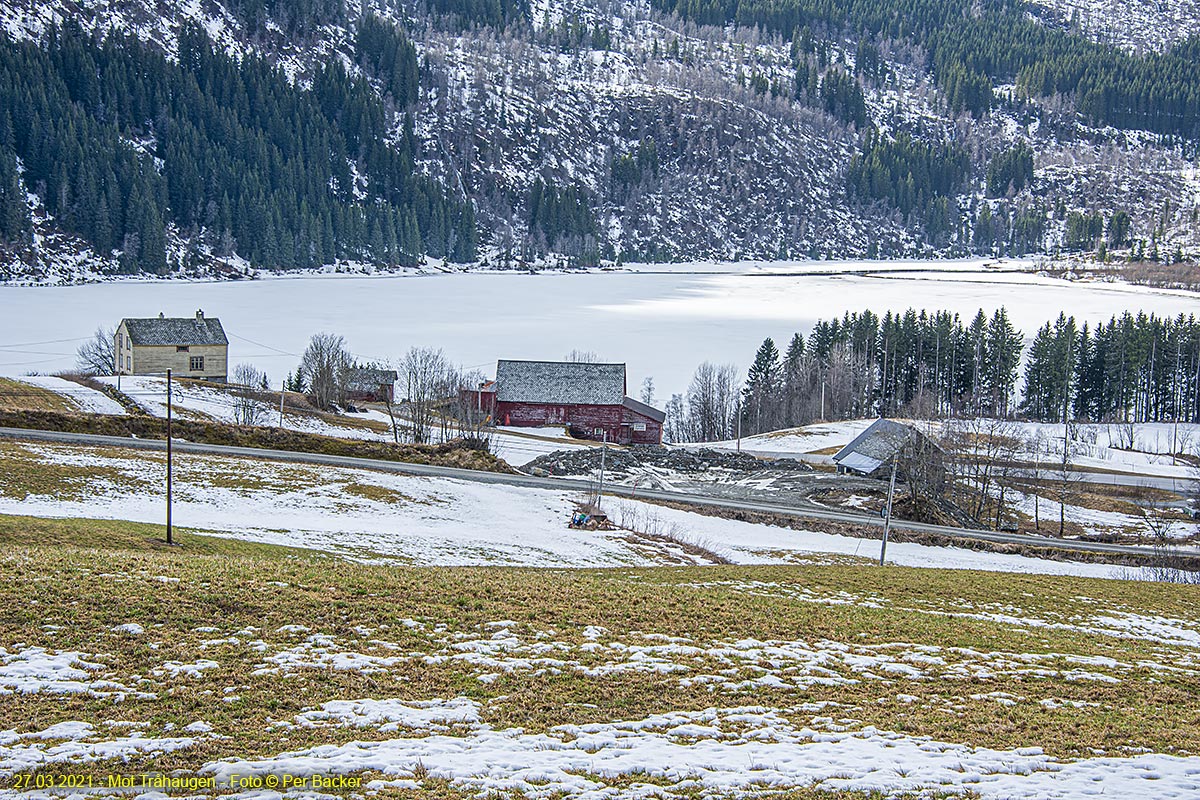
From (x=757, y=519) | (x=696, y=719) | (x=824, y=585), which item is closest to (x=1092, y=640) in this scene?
(x=824, y=585)

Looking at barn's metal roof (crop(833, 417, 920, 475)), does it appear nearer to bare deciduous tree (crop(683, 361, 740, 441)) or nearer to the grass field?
bare deciduous tree (crop(683, 361, 740, 441))

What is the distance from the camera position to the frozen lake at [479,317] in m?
118

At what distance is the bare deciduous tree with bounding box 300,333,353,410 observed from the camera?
85.5m

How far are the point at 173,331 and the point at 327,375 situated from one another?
16.1 m

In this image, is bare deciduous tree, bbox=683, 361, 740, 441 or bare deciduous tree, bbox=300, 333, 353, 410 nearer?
bare deciduous tree, bbox=300, 333, 353, 410

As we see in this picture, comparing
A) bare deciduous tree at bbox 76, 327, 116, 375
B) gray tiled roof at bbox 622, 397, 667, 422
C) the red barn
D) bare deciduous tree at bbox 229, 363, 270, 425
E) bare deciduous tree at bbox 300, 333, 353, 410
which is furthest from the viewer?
bare deciduous tree at bbox 76, 327, 116, 375

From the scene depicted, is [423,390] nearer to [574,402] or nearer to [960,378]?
[574,402]

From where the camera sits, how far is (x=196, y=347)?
90.4m

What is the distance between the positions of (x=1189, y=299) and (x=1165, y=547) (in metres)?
172

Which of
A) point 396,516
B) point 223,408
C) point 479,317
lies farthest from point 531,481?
point 479,317

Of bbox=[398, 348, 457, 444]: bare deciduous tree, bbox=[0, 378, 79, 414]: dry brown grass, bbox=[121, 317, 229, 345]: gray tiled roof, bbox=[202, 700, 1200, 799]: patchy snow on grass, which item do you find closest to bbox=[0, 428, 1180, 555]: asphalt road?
bbox=[0, 378, 79, 414]: dry brown grass

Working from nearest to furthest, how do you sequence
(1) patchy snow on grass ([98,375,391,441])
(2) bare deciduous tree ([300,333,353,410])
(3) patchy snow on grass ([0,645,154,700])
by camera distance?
(3) patchy snow on grass ([0,645,154,700]) < (1) patchy snow on grass ([98,375,391,441]) < (2) bare deciduous tree ([300,333,353,410])

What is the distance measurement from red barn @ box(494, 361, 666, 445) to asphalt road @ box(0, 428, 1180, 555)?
2999 centimetres

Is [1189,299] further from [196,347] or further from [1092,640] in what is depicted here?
[1092,640]
